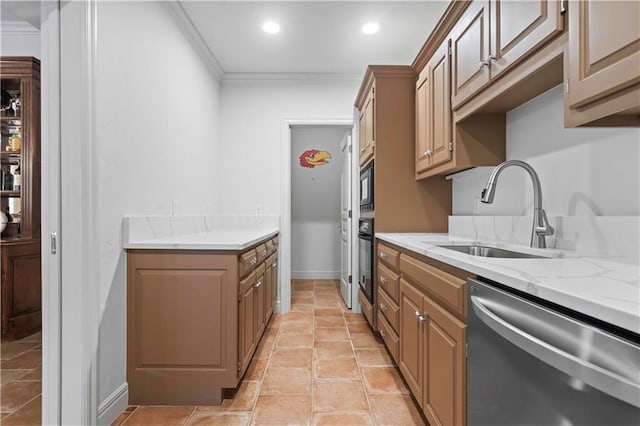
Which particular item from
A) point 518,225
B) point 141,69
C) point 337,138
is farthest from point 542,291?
point 337,138

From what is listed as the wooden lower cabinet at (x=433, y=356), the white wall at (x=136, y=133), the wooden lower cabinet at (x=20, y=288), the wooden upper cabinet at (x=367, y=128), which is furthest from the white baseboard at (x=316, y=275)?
the wooden lower cabinet at (x=433, y=356)

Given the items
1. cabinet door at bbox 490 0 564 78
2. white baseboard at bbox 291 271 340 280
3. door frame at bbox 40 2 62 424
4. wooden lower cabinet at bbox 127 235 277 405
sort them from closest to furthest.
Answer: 1. cabinet door at bbox 490 0 564 78
2. door frame at bbox 40 2 62 424
3. wooden lower cabinet at bbox 127 235 277 405
4. white baseboard at bbox 291 271 340 280

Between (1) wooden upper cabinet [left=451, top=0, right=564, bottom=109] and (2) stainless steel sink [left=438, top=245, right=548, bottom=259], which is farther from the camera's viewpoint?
(2) stainless steel sink [left=438, top=245, right=548, bottom=259]

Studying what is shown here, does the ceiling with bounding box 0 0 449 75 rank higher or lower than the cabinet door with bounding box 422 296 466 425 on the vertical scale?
higher

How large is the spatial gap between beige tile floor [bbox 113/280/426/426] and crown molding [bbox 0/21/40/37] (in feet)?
10.2

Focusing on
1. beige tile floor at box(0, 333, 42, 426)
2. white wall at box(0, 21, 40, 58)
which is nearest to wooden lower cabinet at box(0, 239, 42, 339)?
beige tile floor at box(0, 333, 42, 426)

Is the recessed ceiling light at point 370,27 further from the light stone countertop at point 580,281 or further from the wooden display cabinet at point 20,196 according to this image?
the wooden display cabinet at point 20,196

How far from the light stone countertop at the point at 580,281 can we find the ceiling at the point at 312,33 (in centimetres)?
216

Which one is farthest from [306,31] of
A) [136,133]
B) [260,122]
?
[136,133]

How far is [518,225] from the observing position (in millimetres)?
1726

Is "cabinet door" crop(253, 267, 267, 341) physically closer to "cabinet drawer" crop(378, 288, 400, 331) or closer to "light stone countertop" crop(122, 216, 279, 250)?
"light stone countertop" crop(122, 216, 279, 250)

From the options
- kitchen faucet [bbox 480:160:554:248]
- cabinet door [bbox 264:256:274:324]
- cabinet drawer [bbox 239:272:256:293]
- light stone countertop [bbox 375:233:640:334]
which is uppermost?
kitchen faucet [bbox 480:160:554:248]

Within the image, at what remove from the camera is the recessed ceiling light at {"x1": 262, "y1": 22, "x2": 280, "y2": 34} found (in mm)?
2576

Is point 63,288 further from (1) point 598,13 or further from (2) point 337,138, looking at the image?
(2) point 337,138
